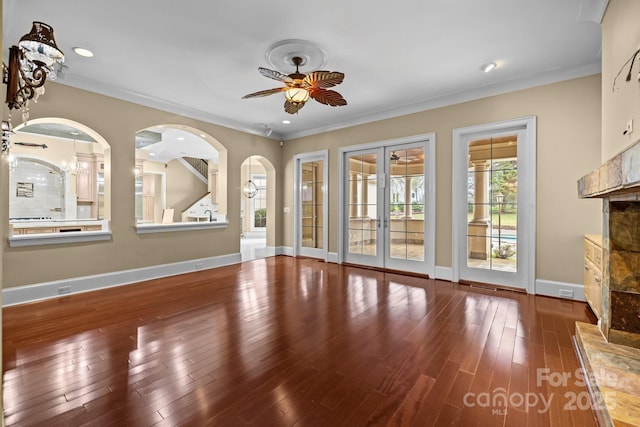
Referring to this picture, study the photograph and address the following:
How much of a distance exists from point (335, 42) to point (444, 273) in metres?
3.69

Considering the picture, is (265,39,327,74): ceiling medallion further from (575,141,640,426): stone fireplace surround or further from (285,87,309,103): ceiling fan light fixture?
(575,141,640,426): stone fireplace surround

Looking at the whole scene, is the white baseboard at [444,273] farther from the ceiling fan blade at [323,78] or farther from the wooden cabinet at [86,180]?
the wooden cabinet at [86,180]

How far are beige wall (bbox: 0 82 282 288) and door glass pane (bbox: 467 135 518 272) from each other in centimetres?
443

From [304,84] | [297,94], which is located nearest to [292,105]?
[297,94]

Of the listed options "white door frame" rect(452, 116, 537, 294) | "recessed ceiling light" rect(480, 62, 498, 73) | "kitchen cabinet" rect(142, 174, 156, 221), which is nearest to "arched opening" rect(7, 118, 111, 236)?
"kitchen cabinet" rect(142, 174, 156, 221)

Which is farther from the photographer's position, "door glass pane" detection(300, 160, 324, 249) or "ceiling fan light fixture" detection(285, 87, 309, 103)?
"door glass pane" detection(300, 160, 324, 249)

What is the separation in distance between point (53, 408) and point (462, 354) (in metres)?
2.88

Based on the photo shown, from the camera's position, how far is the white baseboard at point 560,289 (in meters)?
3.76

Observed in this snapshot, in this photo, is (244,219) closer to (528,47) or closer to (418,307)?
A: (418,307)

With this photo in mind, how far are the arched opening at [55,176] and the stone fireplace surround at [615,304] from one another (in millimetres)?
8145

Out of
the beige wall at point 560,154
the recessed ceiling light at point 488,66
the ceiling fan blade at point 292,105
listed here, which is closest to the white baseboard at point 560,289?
the beige wall at point 560,154

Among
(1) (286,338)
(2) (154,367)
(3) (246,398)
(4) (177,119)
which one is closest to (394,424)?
(3) (246,398)

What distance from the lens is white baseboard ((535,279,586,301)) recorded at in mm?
3762

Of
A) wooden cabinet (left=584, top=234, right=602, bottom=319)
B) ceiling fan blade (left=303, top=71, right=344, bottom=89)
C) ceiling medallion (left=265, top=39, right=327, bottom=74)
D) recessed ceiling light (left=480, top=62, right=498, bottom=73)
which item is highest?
recessed ceiling light (left=480, top=62, right=498, bottom=73)
